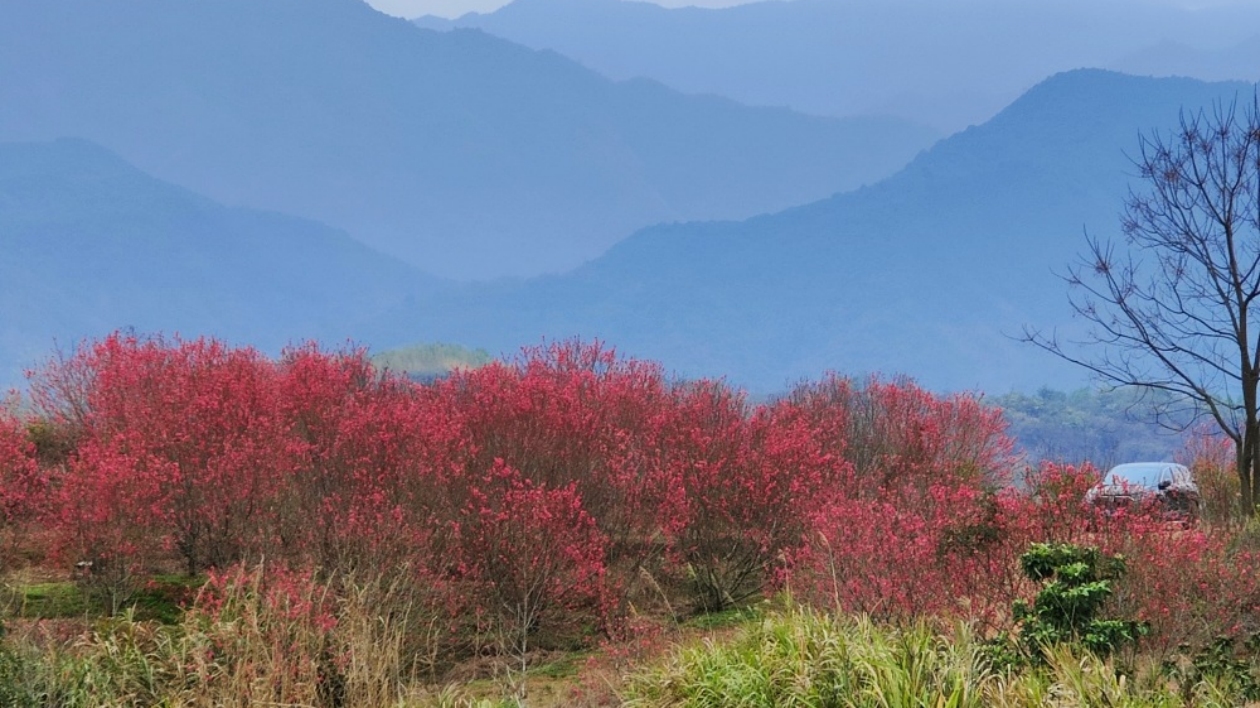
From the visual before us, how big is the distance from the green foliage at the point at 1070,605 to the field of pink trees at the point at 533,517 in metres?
0.41

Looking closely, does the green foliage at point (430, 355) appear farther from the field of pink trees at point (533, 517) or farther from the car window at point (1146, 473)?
the field of pink trees at point (533, 517)

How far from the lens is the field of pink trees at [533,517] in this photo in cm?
749

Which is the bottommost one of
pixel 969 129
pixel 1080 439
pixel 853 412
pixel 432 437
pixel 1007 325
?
pixel 432 437

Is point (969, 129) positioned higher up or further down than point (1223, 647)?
higher up

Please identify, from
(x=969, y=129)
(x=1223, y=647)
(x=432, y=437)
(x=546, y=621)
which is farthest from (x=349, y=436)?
(x=969, y=129)

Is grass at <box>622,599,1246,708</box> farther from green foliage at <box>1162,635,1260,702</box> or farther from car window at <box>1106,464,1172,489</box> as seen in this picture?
car window at <box>1106,464,1172,489</box>

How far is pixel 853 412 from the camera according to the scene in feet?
47.8

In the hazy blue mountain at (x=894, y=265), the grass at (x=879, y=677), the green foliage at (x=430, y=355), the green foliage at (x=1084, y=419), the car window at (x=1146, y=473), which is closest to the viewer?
the grass at (x=879, y=677)

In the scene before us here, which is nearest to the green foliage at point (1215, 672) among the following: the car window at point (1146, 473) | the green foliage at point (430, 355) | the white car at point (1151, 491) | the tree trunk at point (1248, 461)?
the white car at point (1151, 491)

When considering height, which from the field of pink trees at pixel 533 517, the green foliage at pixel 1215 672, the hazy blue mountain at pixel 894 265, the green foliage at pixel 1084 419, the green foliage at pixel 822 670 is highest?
the hazy blue mountain at pixel 894 265

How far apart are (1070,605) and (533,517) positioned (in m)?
3.88

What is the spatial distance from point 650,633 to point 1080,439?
157 ft

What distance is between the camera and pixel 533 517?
8.16 meters

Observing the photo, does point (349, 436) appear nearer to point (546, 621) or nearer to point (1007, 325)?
point (546, 621)
